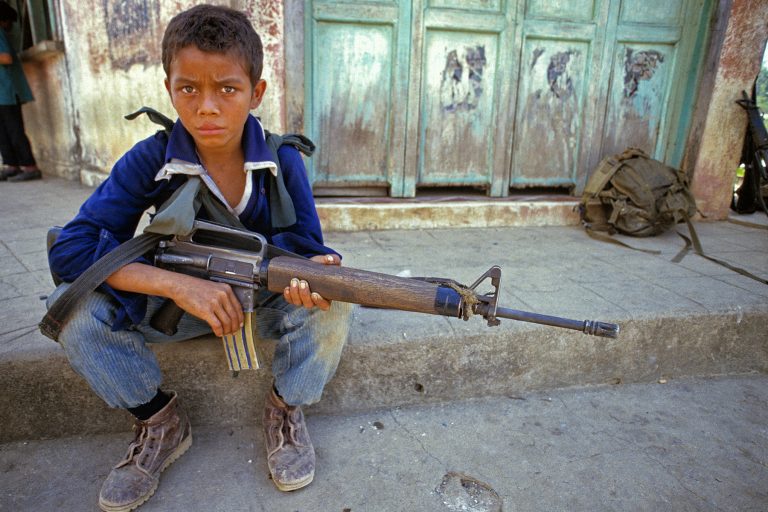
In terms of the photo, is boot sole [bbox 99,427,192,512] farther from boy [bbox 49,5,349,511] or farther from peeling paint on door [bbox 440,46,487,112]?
peeling paint on door [bbox 440,46,487,112]

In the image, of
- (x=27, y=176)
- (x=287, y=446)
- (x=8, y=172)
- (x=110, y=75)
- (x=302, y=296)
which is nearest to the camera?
(x=302, y=296)

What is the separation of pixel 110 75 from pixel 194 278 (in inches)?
131

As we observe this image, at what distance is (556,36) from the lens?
3.58 m

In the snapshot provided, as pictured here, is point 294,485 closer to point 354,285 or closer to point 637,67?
point 354,285

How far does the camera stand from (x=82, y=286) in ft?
4.68

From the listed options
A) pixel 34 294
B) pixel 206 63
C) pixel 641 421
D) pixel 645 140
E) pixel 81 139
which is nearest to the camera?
pixel 206 63

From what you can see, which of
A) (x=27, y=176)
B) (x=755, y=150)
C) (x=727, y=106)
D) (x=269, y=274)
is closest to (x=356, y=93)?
(x=269, y=274)

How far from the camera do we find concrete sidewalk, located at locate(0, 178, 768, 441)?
1.82 m

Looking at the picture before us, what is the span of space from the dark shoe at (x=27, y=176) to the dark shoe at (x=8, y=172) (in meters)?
0.03

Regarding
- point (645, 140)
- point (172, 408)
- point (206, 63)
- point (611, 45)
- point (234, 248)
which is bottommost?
point (172, 408)

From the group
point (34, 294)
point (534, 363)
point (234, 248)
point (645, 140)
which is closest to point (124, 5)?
point (34, 294)

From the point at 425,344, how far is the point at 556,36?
8.74 feet

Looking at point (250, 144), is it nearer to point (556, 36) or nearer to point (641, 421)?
point (641, 421)

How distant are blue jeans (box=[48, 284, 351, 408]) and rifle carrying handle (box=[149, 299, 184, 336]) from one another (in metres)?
0.04
